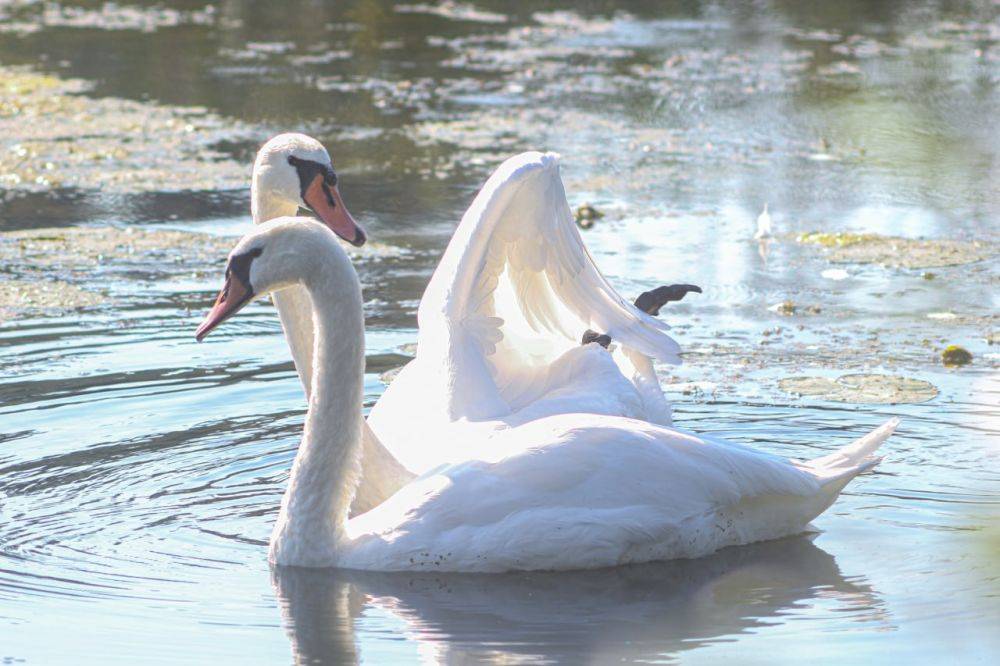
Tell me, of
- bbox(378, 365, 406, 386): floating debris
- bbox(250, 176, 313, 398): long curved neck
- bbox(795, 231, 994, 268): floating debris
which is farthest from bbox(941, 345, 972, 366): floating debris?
bbox(250, 176, 313, 398): long curved neck

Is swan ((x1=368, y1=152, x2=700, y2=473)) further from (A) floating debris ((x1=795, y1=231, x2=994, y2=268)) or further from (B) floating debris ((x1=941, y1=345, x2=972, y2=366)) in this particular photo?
(A) floating debris ((x1=795, y1=231, x2=994, y2=268))

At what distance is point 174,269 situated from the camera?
10.3m

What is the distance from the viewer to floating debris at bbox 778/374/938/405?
7484 millimetres

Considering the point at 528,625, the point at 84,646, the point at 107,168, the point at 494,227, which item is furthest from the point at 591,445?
the point at 107,168

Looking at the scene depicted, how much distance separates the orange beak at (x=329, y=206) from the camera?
6338 mm

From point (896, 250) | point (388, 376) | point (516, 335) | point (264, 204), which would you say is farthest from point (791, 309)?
point (264, 204)

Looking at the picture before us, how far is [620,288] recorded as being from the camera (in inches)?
378

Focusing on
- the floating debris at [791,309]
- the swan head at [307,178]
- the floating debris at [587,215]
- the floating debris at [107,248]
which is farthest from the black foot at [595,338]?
the floating debris at [587,215]

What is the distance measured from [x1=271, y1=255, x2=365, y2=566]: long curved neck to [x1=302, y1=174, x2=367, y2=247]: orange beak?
601mm

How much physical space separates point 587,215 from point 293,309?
17.6 ft

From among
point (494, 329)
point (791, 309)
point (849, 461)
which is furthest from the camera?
point (791, 309)

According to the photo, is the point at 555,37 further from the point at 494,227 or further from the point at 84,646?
the point at 84,646

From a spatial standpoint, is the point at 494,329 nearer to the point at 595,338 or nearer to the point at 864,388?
the point at 595,338

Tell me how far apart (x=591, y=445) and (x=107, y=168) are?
841 cm
